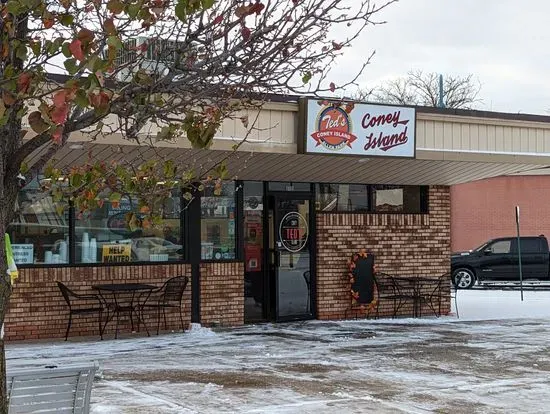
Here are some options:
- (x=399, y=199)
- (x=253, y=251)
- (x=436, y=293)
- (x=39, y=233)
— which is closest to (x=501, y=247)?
(x=436, y=293)

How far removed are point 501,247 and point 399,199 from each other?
11.8m

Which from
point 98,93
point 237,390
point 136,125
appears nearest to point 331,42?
point 136,125

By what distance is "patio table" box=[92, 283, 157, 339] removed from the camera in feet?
40.0

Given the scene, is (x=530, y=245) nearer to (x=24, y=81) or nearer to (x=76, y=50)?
(x=24, y=81)

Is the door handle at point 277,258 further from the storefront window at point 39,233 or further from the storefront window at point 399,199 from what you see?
the storefront window at point 39,233

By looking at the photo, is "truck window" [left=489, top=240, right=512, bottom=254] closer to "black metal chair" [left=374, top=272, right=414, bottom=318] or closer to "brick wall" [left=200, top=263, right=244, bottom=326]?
"black metal chair" [left=374, top=272, right=414, bottom=318]

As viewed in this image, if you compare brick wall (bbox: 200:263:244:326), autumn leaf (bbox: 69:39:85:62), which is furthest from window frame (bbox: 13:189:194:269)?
autumn leaf (bbox: 69:39:85:62)

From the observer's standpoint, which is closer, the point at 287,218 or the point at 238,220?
the point at 238,220

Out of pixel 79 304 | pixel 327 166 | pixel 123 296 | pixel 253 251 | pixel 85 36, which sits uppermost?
pixel 327 166

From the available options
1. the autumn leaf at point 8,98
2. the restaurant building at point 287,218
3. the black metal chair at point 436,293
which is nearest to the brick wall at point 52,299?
the restaurant building at point 287,218

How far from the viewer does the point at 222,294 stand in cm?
1348

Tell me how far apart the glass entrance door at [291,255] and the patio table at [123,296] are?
2.37 meters

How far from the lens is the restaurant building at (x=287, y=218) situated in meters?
12.0

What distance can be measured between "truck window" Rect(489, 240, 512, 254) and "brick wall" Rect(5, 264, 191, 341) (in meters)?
15.7
